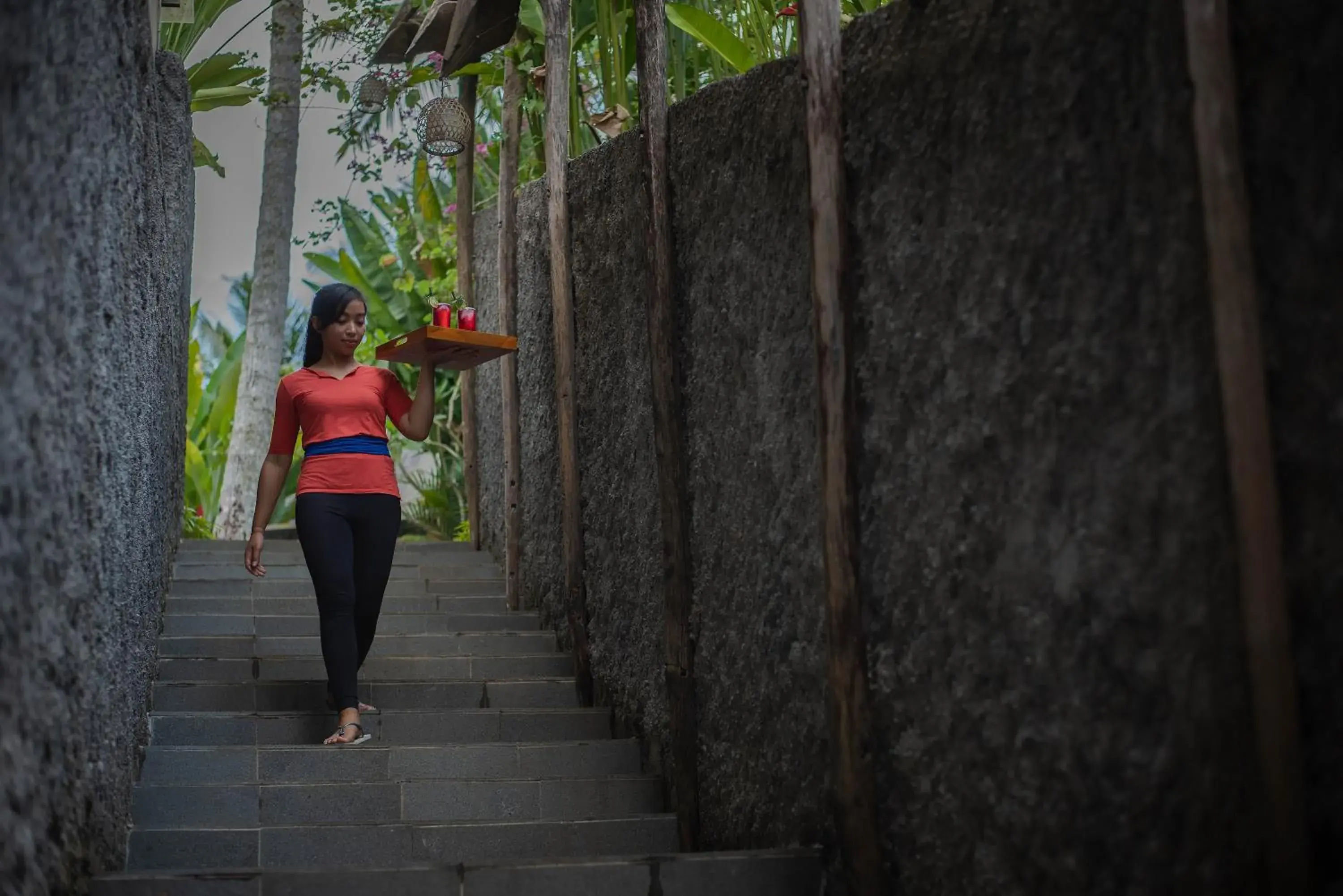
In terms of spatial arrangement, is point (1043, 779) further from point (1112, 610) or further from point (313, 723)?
point (313, 723)

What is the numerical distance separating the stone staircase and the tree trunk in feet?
12.9

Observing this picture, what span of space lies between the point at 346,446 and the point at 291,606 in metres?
1.90

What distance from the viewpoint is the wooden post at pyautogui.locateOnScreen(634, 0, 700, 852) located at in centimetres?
418

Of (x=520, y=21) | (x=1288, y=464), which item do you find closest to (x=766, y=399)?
(x=1288, y=464)

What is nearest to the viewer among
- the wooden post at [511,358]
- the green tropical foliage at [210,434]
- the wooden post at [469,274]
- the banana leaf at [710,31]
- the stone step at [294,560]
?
the banana leaf at [710,31]

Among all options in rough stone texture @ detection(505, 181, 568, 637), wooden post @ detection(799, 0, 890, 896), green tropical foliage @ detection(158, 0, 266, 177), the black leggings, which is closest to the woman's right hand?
the black leggings

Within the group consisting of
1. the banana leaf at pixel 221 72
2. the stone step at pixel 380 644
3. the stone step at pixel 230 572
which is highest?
the banana leaf at pixel 221 72

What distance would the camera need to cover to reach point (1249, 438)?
230 cm

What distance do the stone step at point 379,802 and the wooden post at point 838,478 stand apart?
1276 mm

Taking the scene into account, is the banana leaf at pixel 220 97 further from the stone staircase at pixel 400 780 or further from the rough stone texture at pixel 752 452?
the rough stone texture at pixel 752 452

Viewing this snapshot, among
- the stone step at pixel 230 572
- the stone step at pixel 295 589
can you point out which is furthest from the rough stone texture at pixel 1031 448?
the stone step at pixel 230 572

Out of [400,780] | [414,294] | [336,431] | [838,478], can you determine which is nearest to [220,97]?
[414,294]

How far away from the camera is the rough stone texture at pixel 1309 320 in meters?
2.24

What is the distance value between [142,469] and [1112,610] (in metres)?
2.71
